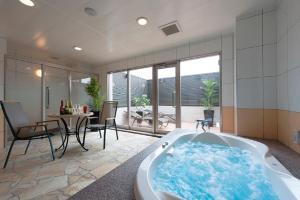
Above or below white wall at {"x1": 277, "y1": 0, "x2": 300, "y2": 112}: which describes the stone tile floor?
below

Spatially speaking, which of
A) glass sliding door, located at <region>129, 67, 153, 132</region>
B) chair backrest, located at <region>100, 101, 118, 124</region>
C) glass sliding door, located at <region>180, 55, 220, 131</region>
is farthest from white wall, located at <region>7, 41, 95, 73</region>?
glass sliding door, located at <region>180, 55, 220, 131</region>

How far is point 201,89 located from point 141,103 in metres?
1.92

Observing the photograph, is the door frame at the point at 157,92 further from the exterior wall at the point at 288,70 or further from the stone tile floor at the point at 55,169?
the exterior wall at the point at 288,70

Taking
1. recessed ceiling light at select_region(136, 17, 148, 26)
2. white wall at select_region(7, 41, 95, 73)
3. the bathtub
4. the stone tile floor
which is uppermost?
recessed ceiling light at select_region(136, 17, 148, 26)

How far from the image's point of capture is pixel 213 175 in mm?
1385

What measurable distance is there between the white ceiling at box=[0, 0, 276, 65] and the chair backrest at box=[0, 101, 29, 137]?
139cm

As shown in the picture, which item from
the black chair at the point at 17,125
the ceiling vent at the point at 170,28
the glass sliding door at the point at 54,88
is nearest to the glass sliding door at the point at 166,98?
the ceiling vent at the point at 170,28

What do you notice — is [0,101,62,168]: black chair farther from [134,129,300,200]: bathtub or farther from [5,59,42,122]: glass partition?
[134,129,300,200]: bathtub

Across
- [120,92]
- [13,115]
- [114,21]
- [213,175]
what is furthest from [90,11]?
[120,92]

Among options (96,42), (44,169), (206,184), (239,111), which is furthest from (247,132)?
(96,42)

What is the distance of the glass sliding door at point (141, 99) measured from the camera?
407cm

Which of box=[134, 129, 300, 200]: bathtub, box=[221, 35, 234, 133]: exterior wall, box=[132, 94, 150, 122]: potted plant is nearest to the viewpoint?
box=[134, 129, 300, 200]: bathtub

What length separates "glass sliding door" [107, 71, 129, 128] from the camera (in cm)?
454

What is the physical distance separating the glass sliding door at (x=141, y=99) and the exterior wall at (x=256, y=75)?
2.27 m
